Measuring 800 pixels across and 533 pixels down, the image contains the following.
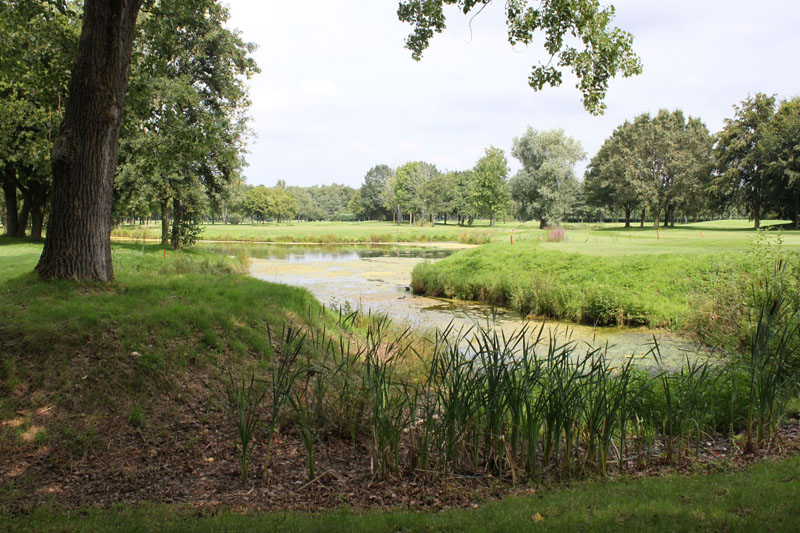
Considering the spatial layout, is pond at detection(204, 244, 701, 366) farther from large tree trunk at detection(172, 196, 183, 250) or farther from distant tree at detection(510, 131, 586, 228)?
distant tree at detection(510, 131, 586, 228)

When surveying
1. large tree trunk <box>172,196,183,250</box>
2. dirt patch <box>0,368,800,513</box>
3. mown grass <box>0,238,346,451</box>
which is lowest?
dirt patch <box>0,368,800,513</box>

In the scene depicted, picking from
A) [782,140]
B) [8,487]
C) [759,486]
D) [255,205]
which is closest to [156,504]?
[8,487]

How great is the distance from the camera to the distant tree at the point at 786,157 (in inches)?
1507

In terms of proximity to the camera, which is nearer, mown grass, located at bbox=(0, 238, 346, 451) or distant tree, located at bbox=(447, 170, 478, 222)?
mown grass, located at bbox=(0, 238, 346, 451)

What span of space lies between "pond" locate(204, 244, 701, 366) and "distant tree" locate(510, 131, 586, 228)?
32.8m

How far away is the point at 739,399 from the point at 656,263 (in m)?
9.92

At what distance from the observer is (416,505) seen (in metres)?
3.94

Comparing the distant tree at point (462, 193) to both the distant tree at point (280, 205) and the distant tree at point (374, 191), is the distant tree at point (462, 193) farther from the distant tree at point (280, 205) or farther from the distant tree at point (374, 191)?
the distant tree at point (280, 205)

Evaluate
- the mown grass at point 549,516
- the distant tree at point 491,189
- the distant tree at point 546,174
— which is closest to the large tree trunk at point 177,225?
the mown grass at point 549,516

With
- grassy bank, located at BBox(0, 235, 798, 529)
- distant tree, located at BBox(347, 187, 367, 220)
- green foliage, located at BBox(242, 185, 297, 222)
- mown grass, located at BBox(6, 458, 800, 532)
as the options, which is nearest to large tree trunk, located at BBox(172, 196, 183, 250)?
grassy bank, located at BBox(0, 235, 798, 529)

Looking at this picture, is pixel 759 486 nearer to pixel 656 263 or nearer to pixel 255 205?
pixel 656 263

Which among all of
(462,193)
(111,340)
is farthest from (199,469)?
(462,193)

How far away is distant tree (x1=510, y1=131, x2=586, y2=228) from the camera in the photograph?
2334 inches

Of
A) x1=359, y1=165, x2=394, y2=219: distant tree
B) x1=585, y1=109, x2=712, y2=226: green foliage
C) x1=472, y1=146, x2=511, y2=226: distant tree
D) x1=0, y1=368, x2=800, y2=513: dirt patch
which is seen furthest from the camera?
x1=359, y1=165, x2=394, y2=219: distant tree
